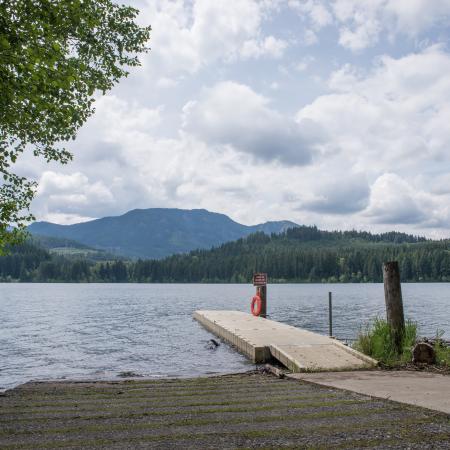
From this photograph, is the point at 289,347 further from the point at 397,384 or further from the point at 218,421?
the point at 218,421

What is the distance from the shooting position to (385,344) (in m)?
15.1

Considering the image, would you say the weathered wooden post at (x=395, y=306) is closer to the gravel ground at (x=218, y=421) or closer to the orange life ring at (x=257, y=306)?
the gravel ground at (x=218, y=421)

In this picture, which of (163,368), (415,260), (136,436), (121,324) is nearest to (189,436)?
(136,436)

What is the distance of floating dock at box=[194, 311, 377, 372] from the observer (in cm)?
1381

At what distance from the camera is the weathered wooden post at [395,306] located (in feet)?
50.1

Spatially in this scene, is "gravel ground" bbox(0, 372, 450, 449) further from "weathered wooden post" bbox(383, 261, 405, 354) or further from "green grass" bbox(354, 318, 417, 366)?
"weathered wooden post" bbox(383, 261, 405, 354)

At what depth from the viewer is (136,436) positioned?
6.30 metres

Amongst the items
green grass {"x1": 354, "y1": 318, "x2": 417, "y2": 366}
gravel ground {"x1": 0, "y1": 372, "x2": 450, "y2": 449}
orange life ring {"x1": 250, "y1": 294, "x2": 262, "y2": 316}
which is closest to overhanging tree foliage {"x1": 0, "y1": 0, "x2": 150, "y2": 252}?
gravel ground {"x1": 0, "y1": 372, "x2": 450, "y2": 449}

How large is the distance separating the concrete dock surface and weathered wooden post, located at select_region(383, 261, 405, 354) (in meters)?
2.66

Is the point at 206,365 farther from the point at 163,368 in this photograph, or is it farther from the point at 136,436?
the point at 136,436

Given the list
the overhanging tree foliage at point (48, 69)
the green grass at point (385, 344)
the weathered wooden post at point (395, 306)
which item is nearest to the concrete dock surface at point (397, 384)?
the green grass at point (385, 344)

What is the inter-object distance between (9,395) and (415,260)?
186 m

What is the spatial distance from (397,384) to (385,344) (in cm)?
498

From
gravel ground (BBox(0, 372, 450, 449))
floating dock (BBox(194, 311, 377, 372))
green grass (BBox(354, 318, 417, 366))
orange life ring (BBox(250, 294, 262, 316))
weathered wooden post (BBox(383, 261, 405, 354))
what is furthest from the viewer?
orange life ring (BBox(250, 294, 262, 316))
